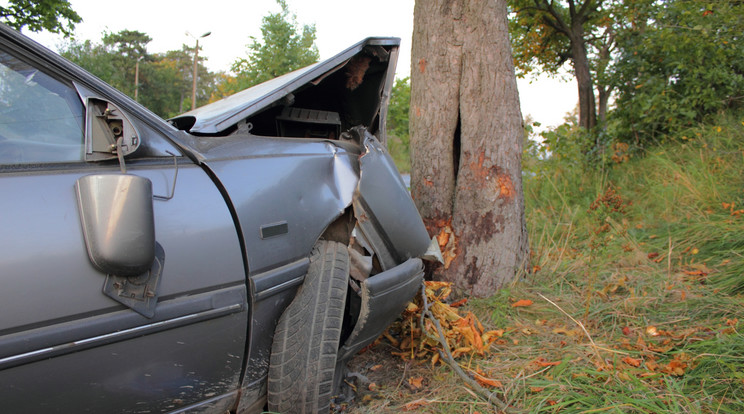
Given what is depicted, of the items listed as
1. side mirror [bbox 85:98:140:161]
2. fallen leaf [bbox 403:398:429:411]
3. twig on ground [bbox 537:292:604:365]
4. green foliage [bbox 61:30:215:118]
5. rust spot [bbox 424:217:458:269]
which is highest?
green foliage [bbox 61:30:215:118]

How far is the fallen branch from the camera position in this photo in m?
2.16

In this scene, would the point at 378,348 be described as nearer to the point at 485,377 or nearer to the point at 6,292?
the point at 485,377

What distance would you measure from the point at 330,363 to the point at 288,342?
201 mm

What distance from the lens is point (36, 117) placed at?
5.05 ft

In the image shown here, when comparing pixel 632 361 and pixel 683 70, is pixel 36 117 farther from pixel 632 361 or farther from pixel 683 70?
pixel 683 70

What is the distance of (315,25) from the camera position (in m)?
21.3

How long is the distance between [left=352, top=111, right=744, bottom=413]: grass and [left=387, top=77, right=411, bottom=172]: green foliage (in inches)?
498

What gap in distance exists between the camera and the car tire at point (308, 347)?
191 centimetres

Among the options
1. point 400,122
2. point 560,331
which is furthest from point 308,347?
point 400,122

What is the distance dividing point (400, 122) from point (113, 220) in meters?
17.0

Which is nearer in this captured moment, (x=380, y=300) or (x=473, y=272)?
(x=380, y=300)

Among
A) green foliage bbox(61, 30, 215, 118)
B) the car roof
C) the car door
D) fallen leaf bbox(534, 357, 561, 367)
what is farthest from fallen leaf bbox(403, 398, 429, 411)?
green foliage bbox(61, 30, 215, 118)

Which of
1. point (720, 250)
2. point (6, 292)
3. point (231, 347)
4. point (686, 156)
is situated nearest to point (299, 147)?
point (231, 347)

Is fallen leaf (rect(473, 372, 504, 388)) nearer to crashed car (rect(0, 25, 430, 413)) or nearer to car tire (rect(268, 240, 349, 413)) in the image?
crashed car (rect(0, 25, 430, 413))
